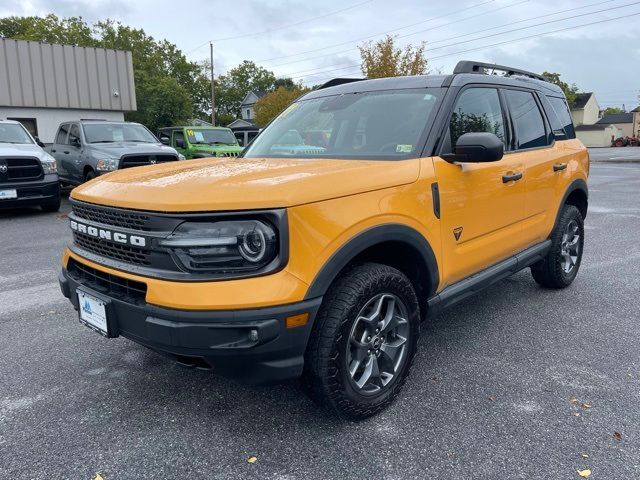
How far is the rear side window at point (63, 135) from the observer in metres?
11.6

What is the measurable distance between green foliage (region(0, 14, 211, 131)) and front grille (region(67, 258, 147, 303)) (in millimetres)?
37165

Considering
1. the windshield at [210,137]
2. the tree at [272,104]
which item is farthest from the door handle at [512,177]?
the tree at [272,104]

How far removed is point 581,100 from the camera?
87688 mm

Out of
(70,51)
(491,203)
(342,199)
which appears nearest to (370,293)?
(342,199)

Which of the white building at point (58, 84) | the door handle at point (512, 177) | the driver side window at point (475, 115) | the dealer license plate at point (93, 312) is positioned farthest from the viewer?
the white building at point (58, 84)

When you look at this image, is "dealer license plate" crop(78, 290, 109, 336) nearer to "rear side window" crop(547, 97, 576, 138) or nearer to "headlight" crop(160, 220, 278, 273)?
"headlight" crop(160, 220, 278, 273)

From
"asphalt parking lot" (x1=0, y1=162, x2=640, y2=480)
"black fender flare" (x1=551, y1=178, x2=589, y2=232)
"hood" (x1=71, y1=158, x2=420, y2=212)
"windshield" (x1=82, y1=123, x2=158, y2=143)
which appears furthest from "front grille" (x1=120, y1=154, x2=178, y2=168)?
"black fender flare" (x1=551, y1=178, x2=589, y2=232)

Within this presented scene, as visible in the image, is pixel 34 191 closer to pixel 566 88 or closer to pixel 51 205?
pixel 51 205

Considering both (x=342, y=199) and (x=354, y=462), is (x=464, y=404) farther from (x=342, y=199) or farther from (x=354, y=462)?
(x=342, y=199)

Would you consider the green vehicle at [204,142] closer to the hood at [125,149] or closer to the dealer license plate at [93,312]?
the hood at [125,149]

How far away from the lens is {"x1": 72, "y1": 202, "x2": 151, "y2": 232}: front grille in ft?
7.55

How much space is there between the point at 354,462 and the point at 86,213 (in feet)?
6.20

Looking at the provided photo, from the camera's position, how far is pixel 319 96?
153 inches

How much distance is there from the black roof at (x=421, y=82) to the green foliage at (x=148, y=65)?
36.3m
